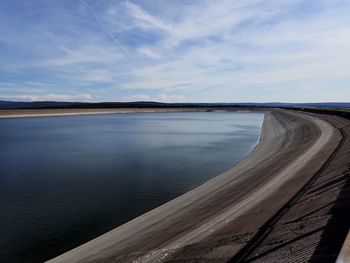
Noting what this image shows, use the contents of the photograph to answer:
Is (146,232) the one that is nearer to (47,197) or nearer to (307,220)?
(307,220)

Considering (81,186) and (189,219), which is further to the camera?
(81,186)

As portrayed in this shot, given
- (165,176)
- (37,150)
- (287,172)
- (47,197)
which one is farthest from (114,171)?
(37,150)

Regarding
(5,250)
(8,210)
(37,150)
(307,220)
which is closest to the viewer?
(307,220)

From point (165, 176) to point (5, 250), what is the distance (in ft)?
40.8

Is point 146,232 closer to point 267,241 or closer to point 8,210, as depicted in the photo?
point 267,241

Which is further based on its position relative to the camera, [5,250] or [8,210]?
[8,210]

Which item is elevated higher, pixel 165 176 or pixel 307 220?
pixel 307 220

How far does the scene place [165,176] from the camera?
2347 centimetres

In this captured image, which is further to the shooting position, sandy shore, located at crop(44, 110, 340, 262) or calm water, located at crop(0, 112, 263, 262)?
calm water, located at crop(0, 112, 263, 262)

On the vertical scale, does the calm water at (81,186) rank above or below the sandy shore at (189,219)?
below

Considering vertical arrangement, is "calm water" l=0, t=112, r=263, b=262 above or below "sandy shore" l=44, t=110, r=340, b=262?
below

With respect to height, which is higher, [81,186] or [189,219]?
[189,219]

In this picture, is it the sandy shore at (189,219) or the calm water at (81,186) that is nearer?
the sandy shore at (189,219)

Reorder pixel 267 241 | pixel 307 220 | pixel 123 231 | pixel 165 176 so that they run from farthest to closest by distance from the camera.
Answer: pixel 165 176, pixel 123 231, pixel 307 220, pixel 267 241
